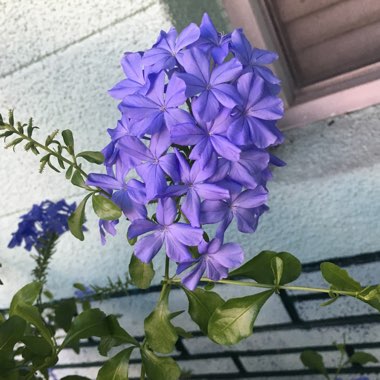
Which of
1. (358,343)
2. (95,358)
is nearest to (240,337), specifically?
(358,343)

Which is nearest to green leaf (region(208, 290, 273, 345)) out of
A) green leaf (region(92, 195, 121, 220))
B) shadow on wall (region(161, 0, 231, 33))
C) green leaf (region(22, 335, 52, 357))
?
green leaf (region(92, 195, 121, 220))

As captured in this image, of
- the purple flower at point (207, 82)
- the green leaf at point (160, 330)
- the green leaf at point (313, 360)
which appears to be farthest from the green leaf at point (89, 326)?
the green leaf at point (313, 360)

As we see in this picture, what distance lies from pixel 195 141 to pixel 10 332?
0.47 m

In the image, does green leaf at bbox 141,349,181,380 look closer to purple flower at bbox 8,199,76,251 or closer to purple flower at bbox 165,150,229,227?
purple flower at bbox 165,150,229,227

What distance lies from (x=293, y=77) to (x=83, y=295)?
34.9 inches

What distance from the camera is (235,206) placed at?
84 cm

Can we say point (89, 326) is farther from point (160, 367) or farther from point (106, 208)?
point (106, 208)

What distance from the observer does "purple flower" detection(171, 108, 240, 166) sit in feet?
2.52

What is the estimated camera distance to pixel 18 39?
1.35 metres

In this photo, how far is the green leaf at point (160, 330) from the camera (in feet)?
3.02

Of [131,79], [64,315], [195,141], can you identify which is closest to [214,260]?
[195,141]

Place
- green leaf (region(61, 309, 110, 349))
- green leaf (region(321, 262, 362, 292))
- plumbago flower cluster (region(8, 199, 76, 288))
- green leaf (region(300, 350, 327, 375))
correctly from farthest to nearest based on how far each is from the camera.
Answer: green leaf (region(300, 350, 327, 375))
plumbago flower cluster (region(8, 199, 76, 288))
green leaf (region(61, 309, 110, 349))
green leaf (region(321, 262, 362, 292))

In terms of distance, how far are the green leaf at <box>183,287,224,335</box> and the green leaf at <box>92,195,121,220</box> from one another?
0.74 feet

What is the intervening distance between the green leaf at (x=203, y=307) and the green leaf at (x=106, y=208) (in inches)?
8.8
